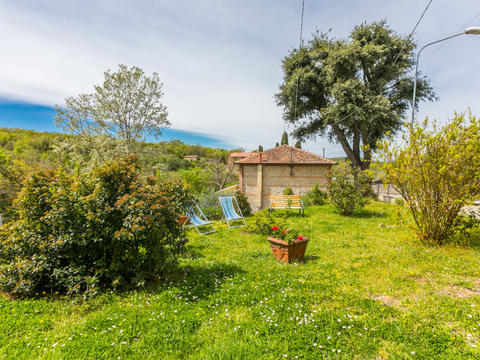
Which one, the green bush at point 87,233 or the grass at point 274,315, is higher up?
the green bush at point 87,233

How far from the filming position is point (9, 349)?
2176 millimetres

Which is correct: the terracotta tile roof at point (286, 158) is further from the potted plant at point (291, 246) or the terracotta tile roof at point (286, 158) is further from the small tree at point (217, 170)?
the potted plant at point (291, 246)

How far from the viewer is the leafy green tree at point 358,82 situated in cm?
1441

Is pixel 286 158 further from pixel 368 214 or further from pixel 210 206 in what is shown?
pixel 368 214

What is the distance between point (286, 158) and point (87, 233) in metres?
13.7

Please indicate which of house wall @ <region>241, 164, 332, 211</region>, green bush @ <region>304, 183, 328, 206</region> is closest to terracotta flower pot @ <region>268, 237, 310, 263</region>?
green bush @ <region>304, 183, 328, 206</region>

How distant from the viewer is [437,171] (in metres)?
4.82

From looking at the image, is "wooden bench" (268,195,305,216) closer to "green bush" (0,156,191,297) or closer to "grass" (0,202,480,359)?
"grass" (0,202,480,359)

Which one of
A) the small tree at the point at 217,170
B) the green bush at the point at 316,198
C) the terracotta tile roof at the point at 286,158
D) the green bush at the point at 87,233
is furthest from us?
the small tree at the point at 217,170

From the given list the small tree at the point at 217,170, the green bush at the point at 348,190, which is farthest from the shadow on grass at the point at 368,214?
the small tree at the point at 217,170

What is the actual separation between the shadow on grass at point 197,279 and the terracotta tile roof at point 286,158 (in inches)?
457

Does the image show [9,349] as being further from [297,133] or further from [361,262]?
[297,133]

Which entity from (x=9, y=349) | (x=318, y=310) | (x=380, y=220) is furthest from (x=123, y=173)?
(x=380, y=220)

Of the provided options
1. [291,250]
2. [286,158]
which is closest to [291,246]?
[291,250]
